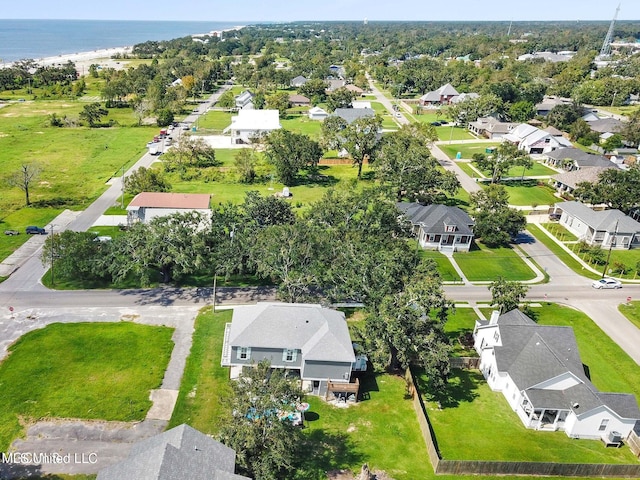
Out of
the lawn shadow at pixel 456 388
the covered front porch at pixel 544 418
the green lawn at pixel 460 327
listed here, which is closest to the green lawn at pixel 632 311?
the green lawn at pixel 460 327

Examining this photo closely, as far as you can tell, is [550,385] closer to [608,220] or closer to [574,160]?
[608,220]

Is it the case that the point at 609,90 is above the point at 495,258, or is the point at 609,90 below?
above

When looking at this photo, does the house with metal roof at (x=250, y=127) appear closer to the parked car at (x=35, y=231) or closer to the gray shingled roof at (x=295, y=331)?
the parked car at (x=35, y=231)

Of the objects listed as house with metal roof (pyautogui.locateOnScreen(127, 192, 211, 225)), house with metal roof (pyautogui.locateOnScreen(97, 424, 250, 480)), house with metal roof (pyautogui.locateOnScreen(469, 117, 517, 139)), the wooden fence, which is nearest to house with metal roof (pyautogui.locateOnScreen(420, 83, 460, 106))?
house with metal roof (pyautogui.locateOnScreen(469, 117, 517, 139))

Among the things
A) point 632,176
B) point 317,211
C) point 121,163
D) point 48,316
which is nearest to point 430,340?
point 317,211

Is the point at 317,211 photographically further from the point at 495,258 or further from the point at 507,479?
the point at 507,479

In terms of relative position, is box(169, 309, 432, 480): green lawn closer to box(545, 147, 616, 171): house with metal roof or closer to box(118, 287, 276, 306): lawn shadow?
box(118, 287, 276, 306): lawn shadow
